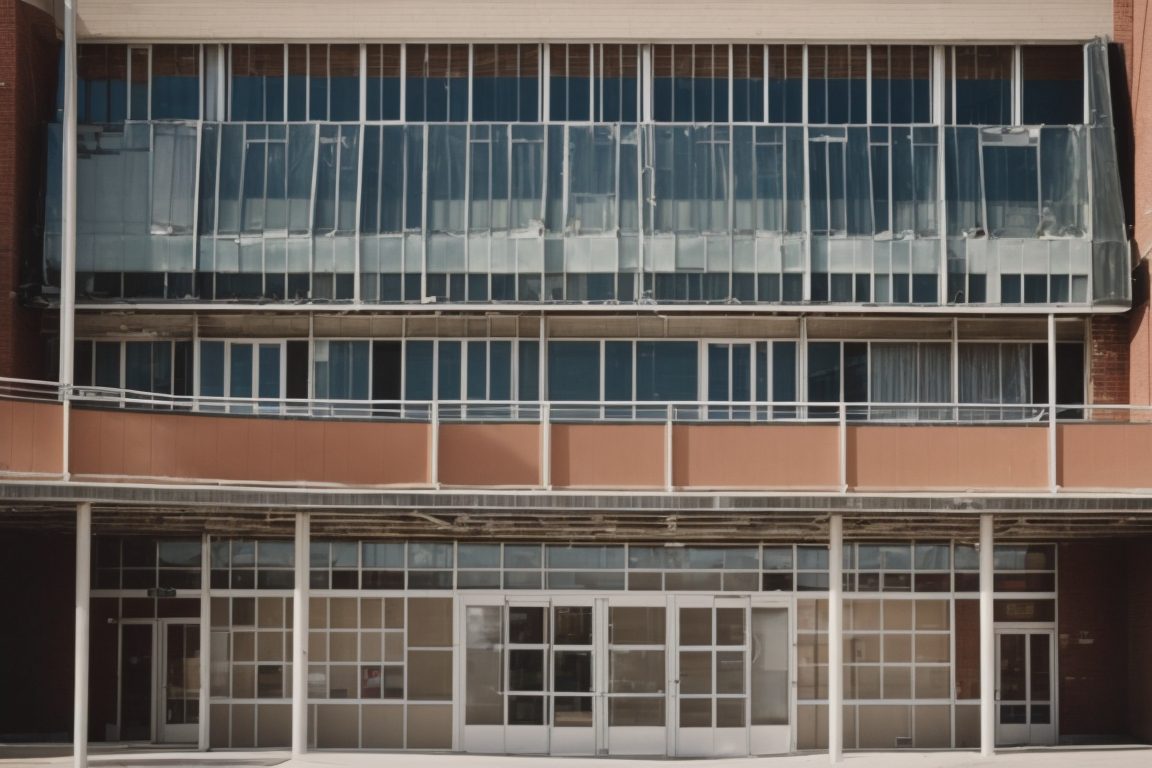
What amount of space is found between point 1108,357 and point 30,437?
1887cm

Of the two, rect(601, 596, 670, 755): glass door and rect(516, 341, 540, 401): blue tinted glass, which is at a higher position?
rect(516, 341, 540, 401): blue tinted glass

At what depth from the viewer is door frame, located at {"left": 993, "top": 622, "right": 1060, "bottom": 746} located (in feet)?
110

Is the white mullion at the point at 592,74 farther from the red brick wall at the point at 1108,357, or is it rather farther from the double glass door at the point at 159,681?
the double glass door at the point at 159,681

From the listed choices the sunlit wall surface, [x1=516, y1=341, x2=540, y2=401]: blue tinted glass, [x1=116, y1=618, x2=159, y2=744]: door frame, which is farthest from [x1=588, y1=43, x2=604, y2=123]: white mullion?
[x1=116, y1=618, x2=159, y2=744]: door frame

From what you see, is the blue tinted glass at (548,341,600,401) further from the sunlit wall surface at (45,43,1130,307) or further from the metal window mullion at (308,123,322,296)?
the metal window mullion at (308,123,322,296)

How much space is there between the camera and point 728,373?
112ft

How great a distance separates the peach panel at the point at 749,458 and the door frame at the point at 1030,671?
23.6ft

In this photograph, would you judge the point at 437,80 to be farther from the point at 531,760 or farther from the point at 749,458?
the point at 531,760

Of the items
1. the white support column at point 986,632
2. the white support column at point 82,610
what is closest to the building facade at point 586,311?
the white support column at point 986,632

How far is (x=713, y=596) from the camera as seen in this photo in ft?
107

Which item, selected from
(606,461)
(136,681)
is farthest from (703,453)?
(136,681)

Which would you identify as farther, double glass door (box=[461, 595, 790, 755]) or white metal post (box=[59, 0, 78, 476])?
double glass door (box=[461, 595, 790, 755])

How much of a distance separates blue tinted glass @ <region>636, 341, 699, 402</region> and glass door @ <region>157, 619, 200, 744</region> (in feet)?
30.3

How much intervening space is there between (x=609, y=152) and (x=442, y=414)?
5631mm
